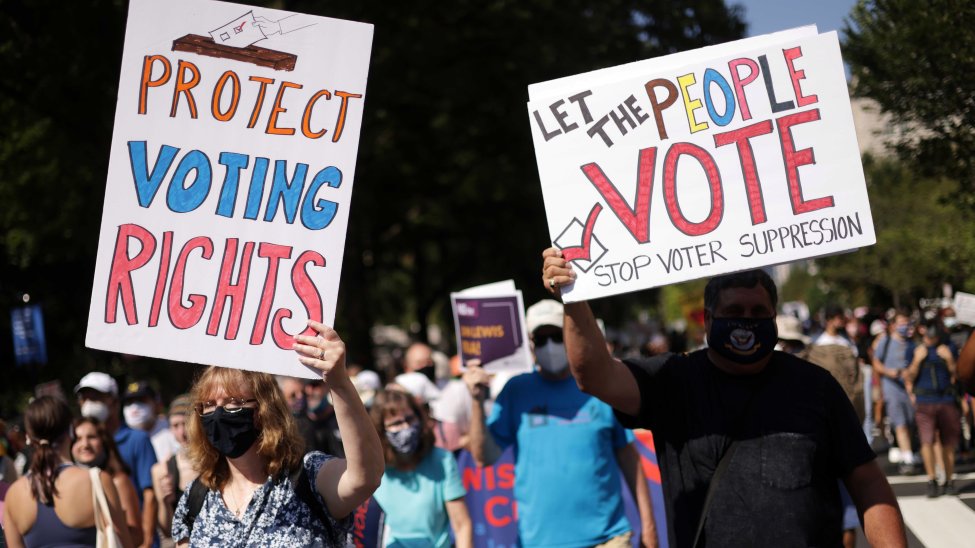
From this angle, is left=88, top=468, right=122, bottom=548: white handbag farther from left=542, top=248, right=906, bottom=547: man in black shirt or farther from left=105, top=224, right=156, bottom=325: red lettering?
left=542, top=248, right=906, bottom=547: man in black shirt

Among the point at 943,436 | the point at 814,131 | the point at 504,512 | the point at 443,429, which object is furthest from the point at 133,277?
the point at 943,436

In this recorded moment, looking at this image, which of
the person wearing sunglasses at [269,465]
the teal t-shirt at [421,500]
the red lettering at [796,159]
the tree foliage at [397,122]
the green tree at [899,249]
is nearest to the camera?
the person wearing sunglasses at [269,465]

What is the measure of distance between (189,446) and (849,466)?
2099 mm

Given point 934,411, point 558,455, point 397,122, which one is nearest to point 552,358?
point 558,455

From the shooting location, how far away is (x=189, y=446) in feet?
13.5

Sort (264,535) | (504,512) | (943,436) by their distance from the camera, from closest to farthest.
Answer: (264,535), (504,512), (943,436)

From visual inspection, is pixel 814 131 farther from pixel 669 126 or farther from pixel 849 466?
pixel 849 466

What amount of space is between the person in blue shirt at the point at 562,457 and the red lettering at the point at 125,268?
2711 mm

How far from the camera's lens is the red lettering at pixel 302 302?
3977 millimetres

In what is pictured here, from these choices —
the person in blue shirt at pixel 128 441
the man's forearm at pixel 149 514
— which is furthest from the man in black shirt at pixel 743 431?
the man's forearm at pixel 149 514

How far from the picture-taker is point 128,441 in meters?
7.78

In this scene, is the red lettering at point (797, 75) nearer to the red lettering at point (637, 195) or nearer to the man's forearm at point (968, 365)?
the red lettering at point (637, 195)

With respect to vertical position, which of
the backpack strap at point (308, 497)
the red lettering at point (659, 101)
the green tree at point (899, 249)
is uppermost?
the green tree at point (899, 249)

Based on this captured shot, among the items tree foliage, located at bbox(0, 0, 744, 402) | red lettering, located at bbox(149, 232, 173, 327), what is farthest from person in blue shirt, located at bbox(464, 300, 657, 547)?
tree foliage, located at bbox(0, 0, 744, 402)
